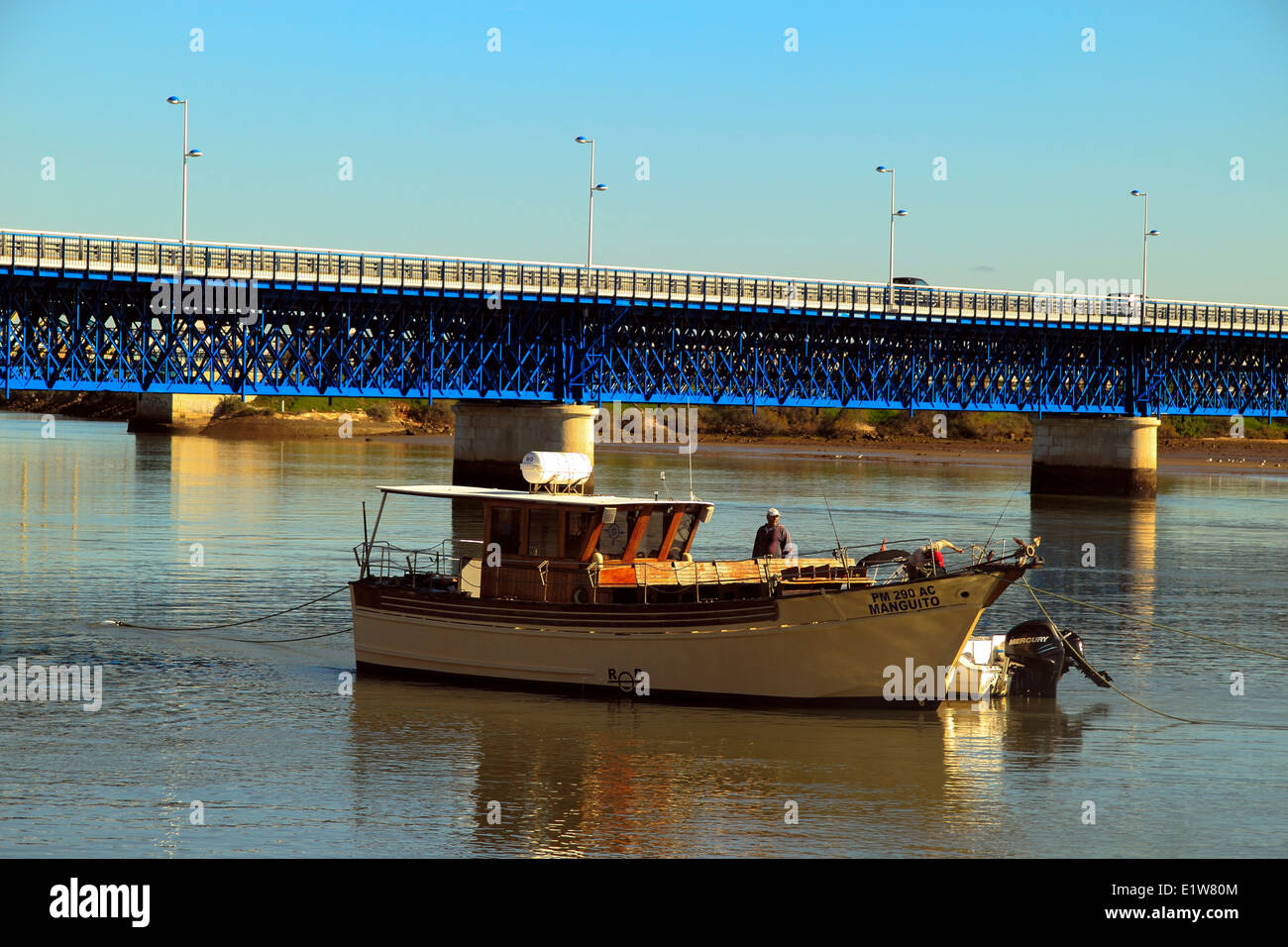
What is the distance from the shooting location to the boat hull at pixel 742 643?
2670 centimetres

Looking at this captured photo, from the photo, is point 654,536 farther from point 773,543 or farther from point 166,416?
point 166,416

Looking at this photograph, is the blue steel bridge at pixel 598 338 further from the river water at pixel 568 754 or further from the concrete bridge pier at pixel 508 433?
the river water at pixel 568 754

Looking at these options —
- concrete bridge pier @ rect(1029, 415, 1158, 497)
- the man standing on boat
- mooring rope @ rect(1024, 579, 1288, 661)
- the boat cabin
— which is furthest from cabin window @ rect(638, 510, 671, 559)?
concrete bridge pier @ rect(1029, 415, 1158, 497)

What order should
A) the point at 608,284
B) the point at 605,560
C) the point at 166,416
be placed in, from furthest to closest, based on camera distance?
1. the point at 166,416
2. the point at 608,284
3. the point at 605,560

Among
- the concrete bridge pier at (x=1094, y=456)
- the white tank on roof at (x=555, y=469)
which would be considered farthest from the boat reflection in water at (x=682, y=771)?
the concrete bridge pier at (x=1094, y=456)

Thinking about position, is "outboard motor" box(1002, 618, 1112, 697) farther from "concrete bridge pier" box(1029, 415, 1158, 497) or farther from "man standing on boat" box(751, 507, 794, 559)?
"concrete bridge pier" box(1029, 415, 1158, 497)

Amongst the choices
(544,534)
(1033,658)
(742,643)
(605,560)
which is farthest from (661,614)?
(1033,658)

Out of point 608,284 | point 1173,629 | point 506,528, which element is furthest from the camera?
point 608,284

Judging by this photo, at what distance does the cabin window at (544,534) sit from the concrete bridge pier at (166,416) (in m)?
151

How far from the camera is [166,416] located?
174375 mm

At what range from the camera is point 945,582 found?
26.6 m

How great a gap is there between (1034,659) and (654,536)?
772 cm
